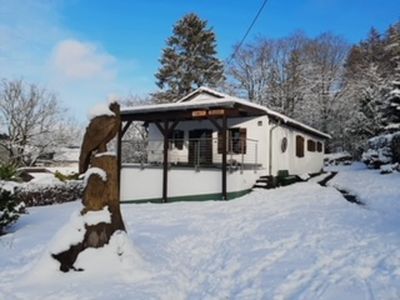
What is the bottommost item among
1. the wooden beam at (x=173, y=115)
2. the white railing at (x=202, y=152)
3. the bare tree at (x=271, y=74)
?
the white railing at (x=202, y=152)

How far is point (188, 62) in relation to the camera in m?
34.1

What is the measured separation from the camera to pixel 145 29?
576 inches

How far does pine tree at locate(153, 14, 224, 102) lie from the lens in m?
33.7

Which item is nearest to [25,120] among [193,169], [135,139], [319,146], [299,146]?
[135,139]

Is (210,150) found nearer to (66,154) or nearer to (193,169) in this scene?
(193,169)

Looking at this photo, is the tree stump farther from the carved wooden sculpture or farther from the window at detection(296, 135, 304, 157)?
the window at detection(296, 135, 304, 157)

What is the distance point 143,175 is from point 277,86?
22.4 m

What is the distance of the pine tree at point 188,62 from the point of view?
111 ft

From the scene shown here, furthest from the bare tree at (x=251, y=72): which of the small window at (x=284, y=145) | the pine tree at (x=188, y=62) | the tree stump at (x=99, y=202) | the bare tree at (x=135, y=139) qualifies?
the tree stump at (x=99, y=202)

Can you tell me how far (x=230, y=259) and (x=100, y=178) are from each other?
2.16 m

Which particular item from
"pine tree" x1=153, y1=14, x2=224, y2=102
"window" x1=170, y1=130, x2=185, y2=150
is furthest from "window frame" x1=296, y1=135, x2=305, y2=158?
"pine tree" x1=153, y1=14, x2=224, y2=102

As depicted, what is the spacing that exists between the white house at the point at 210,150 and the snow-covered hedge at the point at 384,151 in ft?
13.7

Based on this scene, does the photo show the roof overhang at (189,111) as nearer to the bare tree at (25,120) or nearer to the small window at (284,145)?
the small window at (284,145)

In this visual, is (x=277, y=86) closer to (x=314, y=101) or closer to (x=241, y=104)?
(x=314, y=101)
